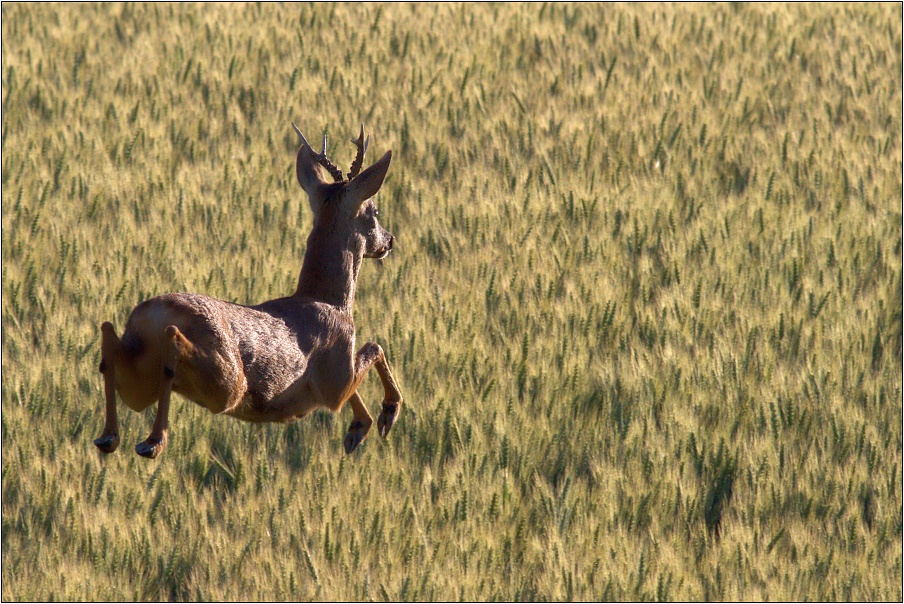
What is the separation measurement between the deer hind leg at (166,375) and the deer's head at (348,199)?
1310 millimetres

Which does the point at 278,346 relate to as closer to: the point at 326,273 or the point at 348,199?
the point at 326,273

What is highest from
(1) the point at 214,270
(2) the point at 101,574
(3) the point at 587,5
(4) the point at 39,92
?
(3) the point at 587,5

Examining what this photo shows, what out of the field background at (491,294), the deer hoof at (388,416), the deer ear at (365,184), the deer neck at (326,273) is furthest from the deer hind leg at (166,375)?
the deer hoof at (388,416)

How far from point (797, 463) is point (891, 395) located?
0.94m

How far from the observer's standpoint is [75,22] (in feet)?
42.9

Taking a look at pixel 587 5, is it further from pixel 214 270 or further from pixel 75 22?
pixel 214 270

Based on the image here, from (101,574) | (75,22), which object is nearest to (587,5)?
(75,22)

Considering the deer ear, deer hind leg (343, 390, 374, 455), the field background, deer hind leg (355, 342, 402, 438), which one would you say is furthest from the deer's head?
the field background

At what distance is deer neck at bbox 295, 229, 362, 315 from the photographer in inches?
221

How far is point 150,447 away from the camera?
4340 millimetres

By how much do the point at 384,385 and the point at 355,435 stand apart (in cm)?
Answer: 29

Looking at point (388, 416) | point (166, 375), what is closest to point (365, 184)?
point (388, 416)

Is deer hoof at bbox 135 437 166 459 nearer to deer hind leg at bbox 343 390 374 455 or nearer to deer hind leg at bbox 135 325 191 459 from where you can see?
deer hind leg at bbox 135 325 191 459

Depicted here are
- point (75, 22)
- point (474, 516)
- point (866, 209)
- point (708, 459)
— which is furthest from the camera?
point (75, 22)
